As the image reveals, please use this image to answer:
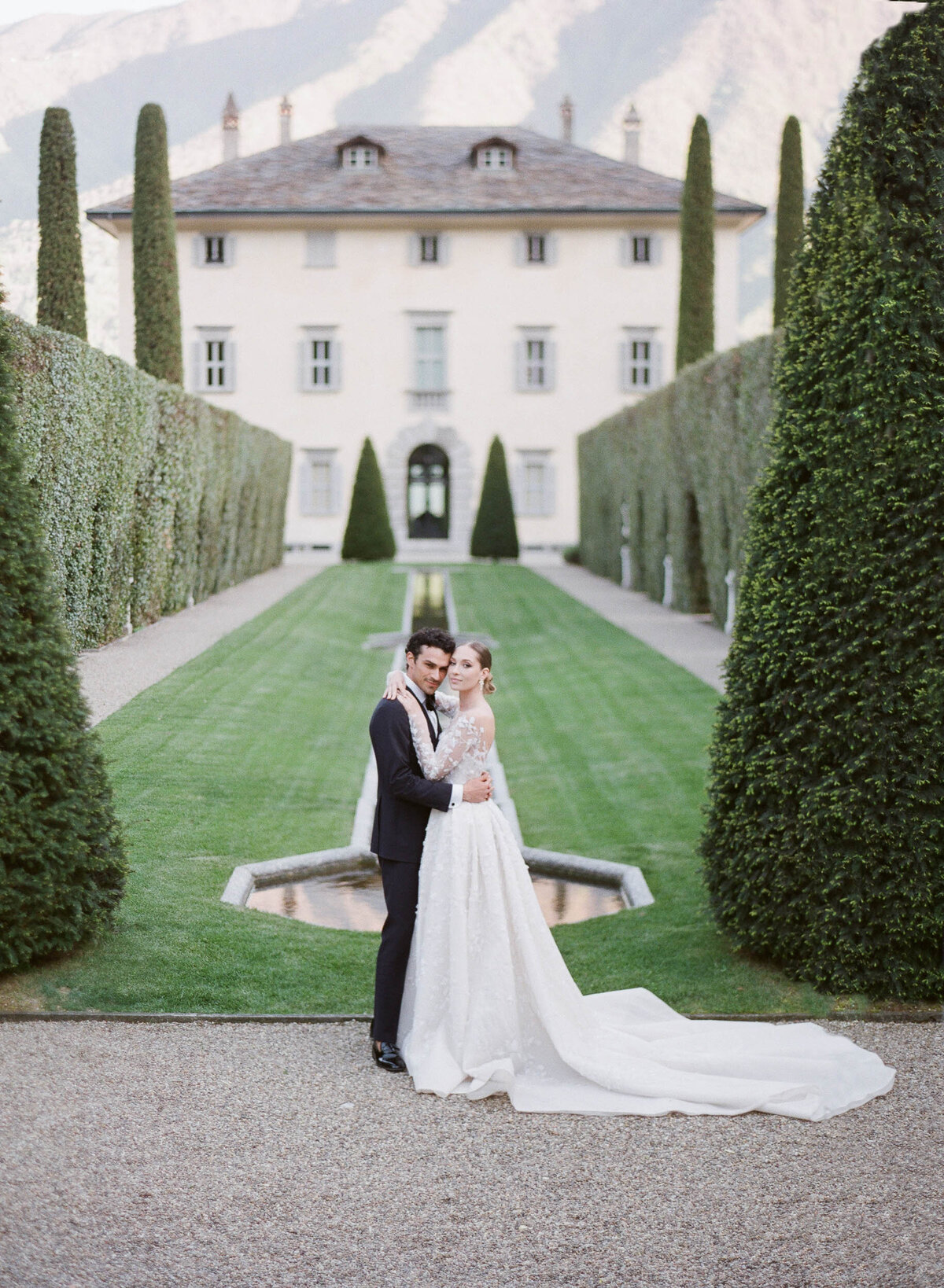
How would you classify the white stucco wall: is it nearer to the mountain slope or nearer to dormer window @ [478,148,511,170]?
dormer window @ [478,148,511,170]

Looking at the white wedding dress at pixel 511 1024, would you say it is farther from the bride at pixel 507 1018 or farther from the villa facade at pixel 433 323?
the villa facade at pixel 433 323

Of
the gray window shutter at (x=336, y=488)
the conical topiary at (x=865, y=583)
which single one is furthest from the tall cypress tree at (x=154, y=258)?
the conical topiary at (x=865, y=583)

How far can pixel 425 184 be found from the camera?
124 ft

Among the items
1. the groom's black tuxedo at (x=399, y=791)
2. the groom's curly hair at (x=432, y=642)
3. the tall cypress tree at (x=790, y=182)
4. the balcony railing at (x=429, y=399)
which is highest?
the tall cypress tree at (x=790, y=182)

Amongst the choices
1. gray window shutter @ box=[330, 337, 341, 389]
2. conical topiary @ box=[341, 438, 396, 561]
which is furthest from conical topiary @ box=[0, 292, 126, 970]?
gray window shutter @ box=[330, 337, 341, 389]

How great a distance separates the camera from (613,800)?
9.33m

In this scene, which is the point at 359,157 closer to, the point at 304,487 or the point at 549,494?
the point at 304,487

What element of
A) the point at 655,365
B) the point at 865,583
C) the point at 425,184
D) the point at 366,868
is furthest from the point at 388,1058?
the point at 425,184

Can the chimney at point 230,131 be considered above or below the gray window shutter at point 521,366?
above

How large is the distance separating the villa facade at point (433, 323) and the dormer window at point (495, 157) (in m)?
0.58

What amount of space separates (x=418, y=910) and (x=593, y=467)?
27.1 metres

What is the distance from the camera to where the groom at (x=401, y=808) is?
4.54m

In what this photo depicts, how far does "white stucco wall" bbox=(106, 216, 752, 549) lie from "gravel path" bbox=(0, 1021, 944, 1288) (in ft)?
110

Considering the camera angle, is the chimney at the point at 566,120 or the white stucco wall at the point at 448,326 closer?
the white stucco wall at the point at 448,326
